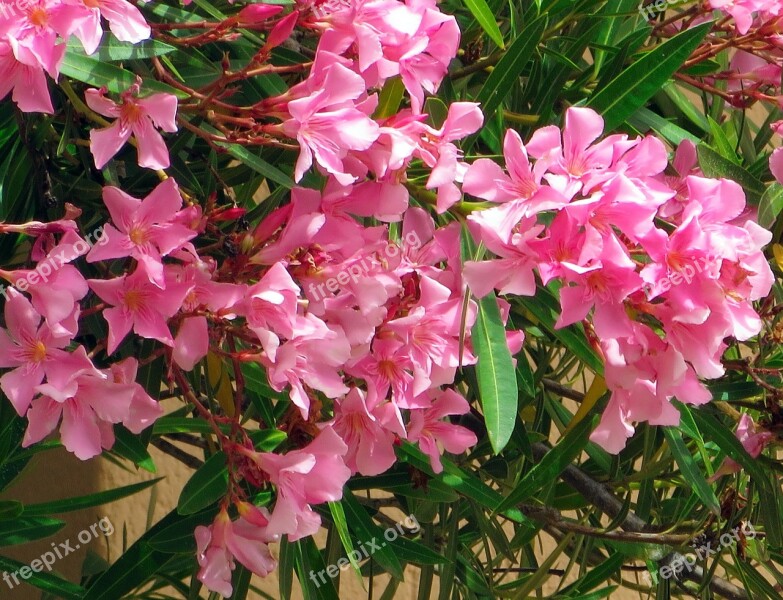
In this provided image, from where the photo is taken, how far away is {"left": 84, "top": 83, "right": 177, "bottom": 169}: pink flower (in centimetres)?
61

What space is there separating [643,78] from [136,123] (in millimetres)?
376

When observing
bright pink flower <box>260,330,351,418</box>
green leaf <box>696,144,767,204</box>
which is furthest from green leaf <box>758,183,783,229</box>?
bright pink flower <box>260,330,351,418</box>

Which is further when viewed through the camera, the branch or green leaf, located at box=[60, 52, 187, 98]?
the branch

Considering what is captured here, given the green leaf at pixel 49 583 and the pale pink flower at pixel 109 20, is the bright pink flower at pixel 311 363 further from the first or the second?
the green leaf at pixel 49 583

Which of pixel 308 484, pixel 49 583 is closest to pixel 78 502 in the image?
pixel 49 583

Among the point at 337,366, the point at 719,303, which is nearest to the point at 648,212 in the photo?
the point at 719,303

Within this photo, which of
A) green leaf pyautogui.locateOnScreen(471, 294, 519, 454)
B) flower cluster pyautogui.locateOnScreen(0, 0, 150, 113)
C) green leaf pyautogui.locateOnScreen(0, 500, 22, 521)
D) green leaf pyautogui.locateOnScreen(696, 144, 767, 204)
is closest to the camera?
flower cluster pyautogui.locateOnScreen(0, 0, 150, 113)

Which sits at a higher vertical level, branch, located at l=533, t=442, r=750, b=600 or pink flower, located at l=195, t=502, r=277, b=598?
pink flower, located at l=195, t=502, r=277, b=598

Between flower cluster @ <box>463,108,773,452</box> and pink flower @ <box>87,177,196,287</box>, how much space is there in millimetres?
182

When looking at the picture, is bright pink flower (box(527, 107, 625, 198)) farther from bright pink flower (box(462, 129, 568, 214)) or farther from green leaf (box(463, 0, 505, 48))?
green leaf (box(463, 0, 505, 48))

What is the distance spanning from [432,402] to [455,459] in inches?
13.4

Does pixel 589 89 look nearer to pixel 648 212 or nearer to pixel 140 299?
pixel 648 212

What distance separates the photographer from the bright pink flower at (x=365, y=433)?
2.19 feet

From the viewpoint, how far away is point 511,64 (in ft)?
2.57
